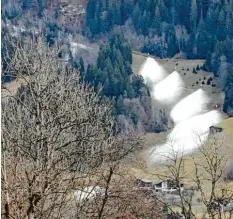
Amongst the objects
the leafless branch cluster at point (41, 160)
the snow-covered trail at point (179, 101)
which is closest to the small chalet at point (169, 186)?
the leafless branch cluster at point (41, 160)

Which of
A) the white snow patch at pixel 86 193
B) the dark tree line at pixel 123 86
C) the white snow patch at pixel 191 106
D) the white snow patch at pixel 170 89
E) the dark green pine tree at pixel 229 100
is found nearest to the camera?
the white snow patch at pixel 86 193

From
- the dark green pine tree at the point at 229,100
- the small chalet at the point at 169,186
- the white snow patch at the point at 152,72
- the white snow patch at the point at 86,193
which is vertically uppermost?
the white snow patch at the point at 152,72

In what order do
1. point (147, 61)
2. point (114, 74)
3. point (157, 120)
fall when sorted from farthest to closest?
1. point (147, 61)
2. point (114, 74)
3. point (157, 120)

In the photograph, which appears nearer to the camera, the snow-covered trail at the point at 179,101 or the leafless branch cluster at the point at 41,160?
the leafless branch cluster at the point at 41,160

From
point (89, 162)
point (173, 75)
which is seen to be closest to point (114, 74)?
point (173, 75)

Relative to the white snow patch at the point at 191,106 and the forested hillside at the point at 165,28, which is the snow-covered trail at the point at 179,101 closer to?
the white snow patch at the point at 191,106

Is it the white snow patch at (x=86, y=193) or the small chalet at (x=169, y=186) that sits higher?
the small chalet at (x=169, y=186)

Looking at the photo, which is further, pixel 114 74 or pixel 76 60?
pixel 76 60

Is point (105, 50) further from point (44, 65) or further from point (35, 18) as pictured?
point (44, 65)
